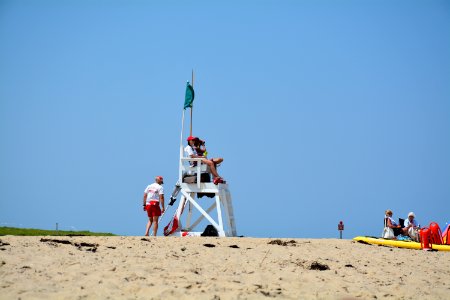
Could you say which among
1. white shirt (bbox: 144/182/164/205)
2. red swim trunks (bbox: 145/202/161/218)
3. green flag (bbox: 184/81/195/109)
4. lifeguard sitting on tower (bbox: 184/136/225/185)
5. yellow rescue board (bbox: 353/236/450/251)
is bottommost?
yellow rescue board (bbox: 353/236/450/251)

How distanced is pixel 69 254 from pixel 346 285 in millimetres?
4793

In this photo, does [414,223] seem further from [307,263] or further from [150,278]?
[150,278]

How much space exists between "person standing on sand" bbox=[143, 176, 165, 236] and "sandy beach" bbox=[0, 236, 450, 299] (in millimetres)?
2966

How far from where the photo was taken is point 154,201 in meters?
17.1

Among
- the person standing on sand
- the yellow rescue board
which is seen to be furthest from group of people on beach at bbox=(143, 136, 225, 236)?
the yellow rescue board

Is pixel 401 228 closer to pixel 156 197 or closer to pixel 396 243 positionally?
pixel 396 243

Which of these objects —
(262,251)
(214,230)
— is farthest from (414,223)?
(262,251)

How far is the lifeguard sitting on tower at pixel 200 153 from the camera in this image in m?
17.8

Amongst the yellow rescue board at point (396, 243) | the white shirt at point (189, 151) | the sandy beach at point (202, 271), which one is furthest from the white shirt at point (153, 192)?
the yellow rescue board at point (396, 243)

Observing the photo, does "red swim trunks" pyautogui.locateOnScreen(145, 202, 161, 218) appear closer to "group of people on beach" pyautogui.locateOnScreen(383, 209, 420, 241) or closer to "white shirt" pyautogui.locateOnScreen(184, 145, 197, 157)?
"white shirt" pyautogui.locateOnScreen(184, 145, 197, 157)

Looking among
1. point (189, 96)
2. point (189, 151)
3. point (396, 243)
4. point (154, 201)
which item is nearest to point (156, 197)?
point (154, 201)

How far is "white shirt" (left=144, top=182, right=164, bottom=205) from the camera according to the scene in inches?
674

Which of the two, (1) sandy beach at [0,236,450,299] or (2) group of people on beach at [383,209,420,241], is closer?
(1) sandy beach at [0,236,450,299]

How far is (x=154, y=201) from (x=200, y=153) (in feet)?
7.12
